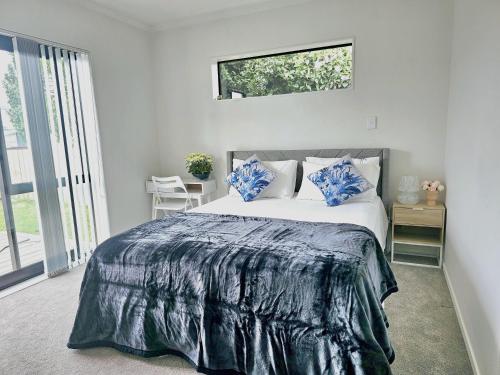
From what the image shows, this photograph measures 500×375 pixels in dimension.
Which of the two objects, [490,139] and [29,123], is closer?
[490,139]

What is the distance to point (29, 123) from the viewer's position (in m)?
2.71

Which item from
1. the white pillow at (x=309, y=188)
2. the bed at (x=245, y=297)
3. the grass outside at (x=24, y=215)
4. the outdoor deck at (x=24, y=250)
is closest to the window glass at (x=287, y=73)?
the white pillow at (x=309, y=188)

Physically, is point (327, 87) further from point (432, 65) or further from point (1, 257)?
point (1, 257)

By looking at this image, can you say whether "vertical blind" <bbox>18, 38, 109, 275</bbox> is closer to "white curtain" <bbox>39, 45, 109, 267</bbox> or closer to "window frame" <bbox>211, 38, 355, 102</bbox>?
"white curtain" <bbox>39, 45, 109, 267</bbox>

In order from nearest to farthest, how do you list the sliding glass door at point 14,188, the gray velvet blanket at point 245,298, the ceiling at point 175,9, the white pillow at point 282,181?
the gray velvet blanket at point 245,298 → the sliding glass door at point 14,188 → the white pillow at point 282,181 → the ceiling at point 175,9

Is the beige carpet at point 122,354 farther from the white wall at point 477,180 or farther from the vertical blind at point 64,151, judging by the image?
the vertical blind at point 64,151

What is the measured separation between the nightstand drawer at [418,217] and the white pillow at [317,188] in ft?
0.93

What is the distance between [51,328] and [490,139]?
2867mm

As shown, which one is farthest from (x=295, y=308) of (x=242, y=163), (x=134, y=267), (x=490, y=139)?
(x=242, y=163)

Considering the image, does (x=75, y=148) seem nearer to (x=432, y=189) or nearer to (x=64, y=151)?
(x=64, y=151)

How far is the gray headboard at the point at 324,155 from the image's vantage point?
10.4ft

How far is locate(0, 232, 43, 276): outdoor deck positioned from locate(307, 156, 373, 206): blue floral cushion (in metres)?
2.65

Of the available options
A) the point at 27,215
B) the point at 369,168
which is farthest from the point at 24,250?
the point at 369,168

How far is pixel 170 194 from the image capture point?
3.88m
